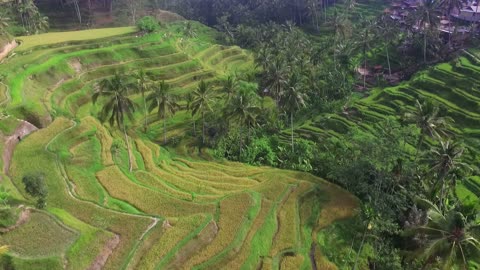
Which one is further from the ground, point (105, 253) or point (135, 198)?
point (105, 253)

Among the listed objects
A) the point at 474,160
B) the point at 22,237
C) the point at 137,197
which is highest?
the point at 22,237

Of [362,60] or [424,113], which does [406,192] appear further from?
[362,60]

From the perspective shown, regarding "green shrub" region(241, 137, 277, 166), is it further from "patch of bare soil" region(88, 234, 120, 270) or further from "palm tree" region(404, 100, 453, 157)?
"patch of bare soil" region(88, 234, 120, 270)

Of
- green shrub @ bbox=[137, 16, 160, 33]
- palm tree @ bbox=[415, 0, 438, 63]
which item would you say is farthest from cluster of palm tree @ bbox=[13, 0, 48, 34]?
palm tree @ bbox=[415, 0, 438, 63]

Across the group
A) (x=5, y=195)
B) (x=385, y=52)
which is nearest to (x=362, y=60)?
(x=385, y=52)

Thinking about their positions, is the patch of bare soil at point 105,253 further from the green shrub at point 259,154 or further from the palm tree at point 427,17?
the palm tree at point 427,17

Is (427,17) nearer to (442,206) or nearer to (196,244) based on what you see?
(442,206)

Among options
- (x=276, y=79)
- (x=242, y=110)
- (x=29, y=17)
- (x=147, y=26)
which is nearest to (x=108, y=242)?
(x=242, y=110)
